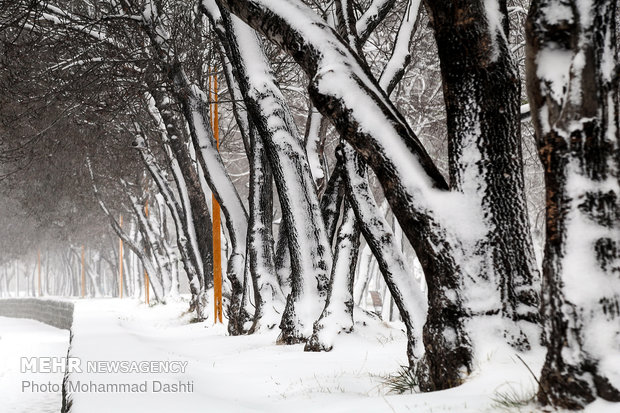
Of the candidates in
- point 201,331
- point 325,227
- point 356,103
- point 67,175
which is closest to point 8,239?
point 67,175

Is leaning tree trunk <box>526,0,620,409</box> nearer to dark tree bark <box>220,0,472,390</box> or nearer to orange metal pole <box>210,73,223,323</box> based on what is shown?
dark tree bark <box>220,0,472,390</box>

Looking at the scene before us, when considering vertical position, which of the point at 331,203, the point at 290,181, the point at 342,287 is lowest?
the point at 342,287

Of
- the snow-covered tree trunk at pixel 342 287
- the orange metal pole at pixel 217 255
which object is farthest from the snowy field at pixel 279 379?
the orange metal pole at pixel 217 255

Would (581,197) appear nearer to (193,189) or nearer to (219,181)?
(219,181)

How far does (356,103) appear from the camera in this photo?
449 cm

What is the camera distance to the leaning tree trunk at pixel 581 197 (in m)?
3.18

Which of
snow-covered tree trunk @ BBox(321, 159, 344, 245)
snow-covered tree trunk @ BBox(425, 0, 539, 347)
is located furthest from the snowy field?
snow-covered tree trunk @ BBox(321, 159, 344, 245)

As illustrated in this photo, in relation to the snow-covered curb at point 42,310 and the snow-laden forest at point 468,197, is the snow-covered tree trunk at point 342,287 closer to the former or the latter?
the snow-laden forest at point 468,197

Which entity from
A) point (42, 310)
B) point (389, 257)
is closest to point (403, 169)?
point (389, 257)

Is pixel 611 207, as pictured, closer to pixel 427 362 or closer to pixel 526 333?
pixel 526 333

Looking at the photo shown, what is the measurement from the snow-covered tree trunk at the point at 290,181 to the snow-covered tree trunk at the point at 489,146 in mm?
3908

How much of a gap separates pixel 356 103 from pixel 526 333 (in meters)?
1.65

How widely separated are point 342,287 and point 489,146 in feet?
12.1

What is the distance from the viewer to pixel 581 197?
10.7ft
